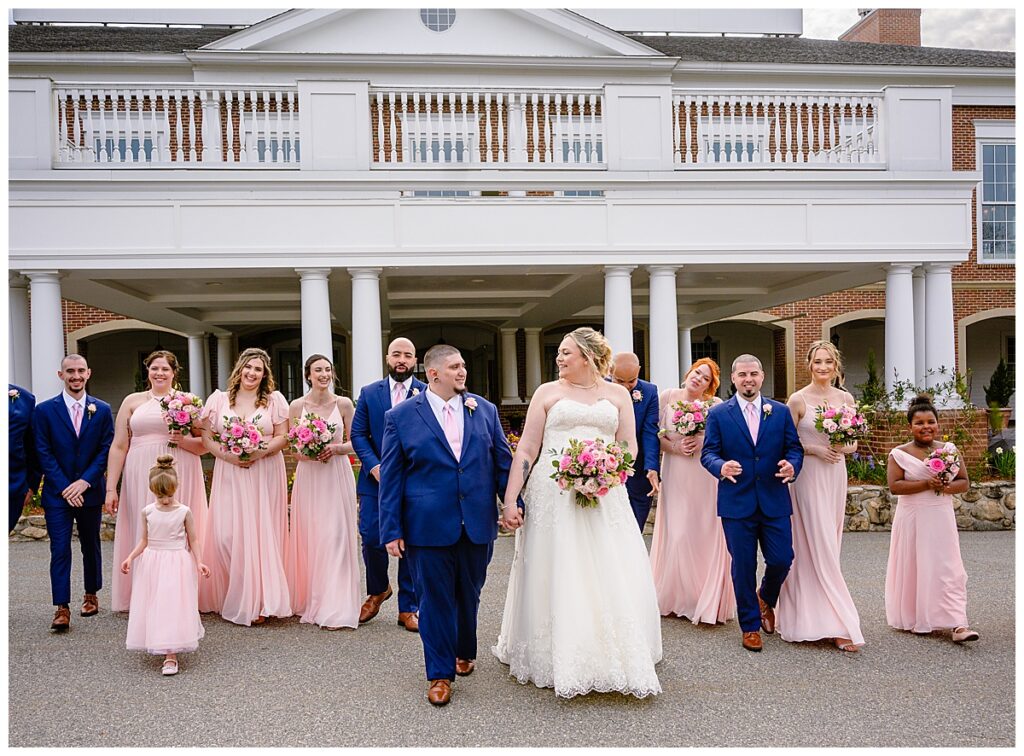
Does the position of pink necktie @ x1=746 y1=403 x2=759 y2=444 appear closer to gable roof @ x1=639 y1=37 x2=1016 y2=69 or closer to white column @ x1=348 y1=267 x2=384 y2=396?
white column @ x1=348 y1=267 x2=384 y2=396

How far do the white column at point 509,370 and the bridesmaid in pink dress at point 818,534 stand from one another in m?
15.7

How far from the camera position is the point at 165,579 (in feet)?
17.5

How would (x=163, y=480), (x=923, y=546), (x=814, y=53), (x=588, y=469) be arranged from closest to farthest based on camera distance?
(x=588, y=469), (x=163, y=480), (x=923, y=546), (x=814, y=53)

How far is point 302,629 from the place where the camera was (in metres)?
6.32

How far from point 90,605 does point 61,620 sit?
1.54 ft

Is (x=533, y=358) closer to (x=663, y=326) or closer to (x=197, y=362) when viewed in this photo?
(x=197, y=362)

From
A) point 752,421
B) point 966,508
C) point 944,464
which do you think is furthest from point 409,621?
point 966,508

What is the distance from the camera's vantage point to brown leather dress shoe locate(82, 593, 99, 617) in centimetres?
668

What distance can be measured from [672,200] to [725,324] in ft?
45.0

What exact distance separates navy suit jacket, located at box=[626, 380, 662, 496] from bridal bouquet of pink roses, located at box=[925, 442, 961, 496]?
190cm

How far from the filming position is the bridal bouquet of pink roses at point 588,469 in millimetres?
4633

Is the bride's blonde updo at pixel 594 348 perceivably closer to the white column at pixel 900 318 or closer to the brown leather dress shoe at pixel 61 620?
the brown leather dress shoe at pixel 61 620

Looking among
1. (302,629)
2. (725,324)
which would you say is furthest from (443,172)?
(725,324)

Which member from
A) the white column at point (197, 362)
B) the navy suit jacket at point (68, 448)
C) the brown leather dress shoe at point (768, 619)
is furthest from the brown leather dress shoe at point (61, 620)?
the white column at point (197, 362)
